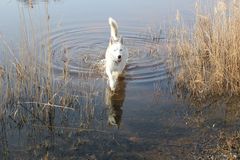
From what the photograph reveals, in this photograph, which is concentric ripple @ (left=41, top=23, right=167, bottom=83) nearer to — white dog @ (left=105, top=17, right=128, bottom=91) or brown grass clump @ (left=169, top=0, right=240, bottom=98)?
white dog @ (left=105, top=17, right=128, bottom=91)

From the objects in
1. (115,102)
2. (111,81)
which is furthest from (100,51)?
(115,102)

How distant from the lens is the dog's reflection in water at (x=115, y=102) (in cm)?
575

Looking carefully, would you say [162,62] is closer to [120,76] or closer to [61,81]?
[120,76]

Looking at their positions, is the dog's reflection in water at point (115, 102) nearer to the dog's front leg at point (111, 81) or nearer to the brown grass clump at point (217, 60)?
the dog's front leg at point (111, 81)

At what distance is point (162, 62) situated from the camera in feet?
26.8

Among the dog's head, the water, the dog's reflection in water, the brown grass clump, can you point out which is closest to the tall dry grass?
the water

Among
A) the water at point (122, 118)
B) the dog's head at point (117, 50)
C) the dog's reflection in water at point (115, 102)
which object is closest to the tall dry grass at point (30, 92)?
the water at point (122, 118)

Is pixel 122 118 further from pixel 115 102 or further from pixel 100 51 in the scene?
pixel 100 51

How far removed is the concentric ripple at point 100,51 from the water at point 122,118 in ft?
0.05

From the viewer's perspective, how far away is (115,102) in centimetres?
645

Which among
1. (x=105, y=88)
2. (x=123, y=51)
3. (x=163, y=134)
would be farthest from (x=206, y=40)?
(x=163, y=134)

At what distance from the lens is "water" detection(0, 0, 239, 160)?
15.9ft

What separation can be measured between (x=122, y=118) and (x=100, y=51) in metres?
3.21

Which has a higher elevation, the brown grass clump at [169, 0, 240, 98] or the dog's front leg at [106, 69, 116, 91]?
the brown grass clump at [169, 0, 240, 98]
